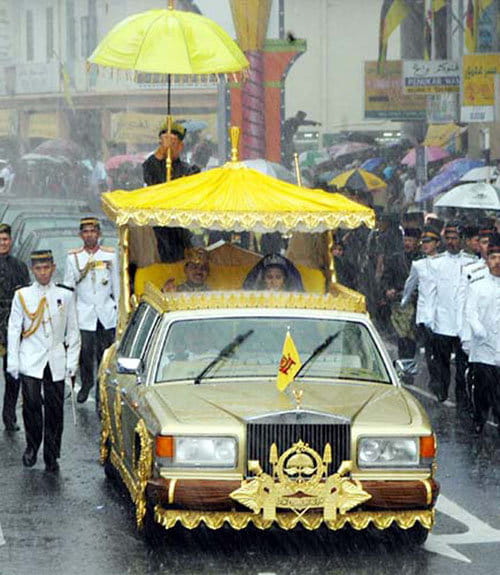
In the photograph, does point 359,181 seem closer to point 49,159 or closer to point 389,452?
point 49,159

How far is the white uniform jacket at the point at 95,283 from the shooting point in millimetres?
16750

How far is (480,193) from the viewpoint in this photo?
24391 millimetres

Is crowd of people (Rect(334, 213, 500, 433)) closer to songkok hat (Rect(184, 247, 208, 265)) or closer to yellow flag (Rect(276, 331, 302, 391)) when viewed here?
yellow flag (Rect(276, 331, 302, 391))

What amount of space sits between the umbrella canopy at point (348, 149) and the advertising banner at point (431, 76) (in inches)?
428

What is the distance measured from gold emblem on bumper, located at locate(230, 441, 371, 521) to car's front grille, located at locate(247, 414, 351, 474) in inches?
1.5

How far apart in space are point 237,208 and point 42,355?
6.43ft

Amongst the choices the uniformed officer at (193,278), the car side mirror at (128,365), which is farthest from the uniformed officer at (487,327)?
the car side mirror at (128,365)

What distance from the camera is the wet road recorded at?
32.4 feet

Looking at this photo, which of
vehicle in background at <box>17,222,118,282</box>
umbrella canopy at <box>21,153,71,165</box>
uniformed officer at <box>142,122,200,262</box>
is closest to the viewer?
uniformed officer at <box>142,122,200,262</box>

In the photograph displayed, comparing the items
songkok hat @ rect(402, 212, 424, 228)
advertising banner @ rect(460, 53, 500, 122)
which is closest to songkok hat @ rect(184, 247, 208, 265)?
songkok hat @ rect(402, 212, 424, 228)

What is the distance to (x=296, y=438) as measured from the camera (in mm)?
9812

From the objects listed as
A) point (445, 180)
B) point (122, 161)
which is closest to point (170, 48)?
point (445, 180)

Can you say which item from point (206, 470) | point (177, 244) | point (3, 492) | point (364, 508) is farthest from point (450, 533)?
point (177, 244)

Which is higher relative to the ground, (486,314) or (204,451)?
(486,314)
